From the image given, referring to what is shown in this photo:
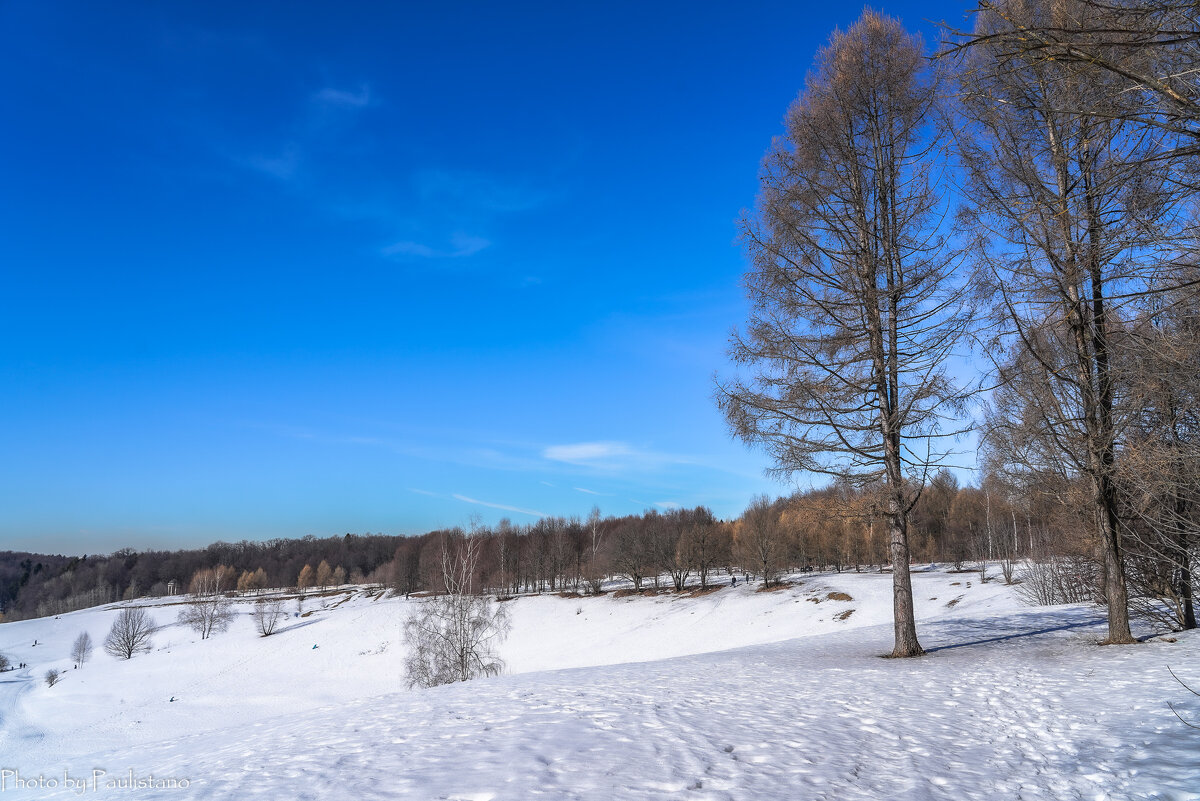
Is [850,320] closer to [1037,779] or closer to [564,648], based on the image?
[1037,779]

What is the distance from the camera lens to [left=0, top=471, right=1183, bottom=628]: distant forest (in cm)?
1020

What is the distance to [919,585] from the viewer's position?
35.6 metres

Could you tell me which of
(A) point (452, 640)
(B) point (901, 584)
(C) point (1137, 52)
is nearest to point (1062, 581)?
(B) point (901, 584)

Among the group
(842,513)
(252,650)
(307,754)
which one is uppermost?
(842,513)

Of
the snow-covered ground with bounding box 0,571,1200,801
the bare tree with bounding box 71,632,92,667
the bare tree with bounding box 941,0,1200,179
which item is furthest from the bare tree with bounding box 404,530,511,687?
the bare tree with bounding box 71,632,92,667

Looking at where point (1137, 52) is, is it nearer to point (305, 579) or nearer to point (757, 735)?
point (757, 735)

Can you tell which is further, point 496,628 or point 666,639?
point 666,639

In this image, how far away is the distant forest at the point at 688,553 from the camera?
10195 millimetres

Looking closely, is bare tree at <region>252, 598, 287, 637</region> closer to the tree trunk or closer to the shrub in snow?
the shrub in snow

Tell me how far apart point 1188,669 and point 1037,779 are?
14.2 ft

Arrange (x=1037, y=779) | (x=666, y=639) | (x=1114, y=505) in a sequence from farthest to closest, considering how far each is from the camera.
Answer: (x=666, y=639) → (x=1114, y=505) → (x=1037, y=779)

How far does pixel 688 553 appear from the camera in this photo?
58312 millimetres

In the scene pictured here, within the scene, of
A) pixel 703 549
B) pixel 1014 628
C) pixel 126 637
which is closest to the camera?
pixel 1014 628

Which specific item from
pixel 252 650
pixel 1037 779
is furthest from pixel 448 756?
pixel 252 650
